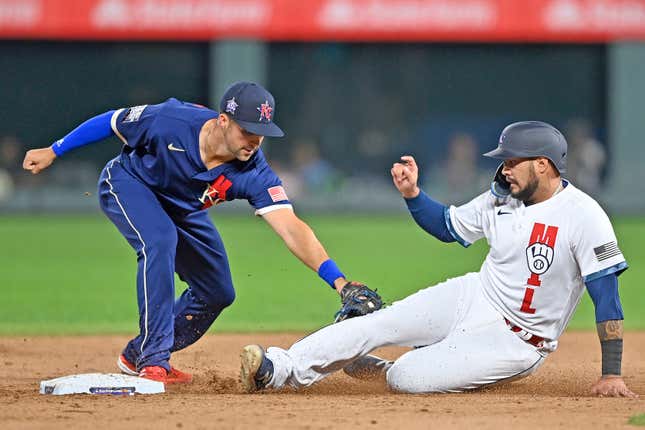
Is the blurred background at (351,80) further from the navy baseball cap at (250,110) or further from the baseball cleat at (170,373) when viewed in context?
the navy baseball cap at (250,110)

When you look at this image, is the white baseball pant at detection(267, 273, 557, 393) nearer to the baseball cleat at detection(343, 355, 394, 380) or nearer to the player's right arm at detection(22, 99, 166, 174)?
the baseball cleat at detection(343, 355, 394, 380)

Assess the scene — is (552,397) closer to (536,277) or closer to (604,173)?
(536,277)

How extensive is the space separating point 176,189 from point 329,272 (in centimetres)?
101

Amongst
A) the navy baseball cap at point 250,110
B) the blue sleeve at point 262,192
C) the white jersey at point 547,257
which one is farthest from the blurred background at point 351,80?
the white jersey at point 547,257

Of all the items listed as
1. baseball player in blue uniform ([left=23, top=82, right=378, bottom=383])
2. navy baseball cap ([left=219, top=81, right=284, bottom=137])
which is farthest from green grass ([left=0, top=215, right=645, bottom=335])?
navy baseball cap ([left=219, top=81, right=284, bottom=137])

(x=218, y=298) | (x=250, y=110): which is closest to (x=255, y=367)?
(x=218, y=298)

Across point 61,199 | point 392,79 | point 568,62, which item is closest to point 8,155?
point 61,199

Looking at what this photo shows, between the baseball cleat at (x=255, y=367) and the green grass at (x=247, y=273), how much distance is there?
3.48 meters

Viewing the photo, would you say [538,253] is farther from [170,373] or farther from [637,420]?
[170,373]

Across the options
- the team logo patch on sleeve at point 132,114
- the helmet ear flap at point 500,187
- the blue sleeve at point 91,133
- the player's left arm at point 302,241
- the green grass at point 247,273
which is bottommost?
the green grass at point 247,273

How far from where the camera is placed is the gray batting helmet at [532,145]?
5.85 m

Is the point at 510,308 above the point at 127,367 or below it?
above

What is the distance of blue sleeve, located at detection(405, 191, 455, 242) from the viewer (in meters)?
A: 6.23

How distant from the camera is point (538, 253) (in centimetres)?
583
